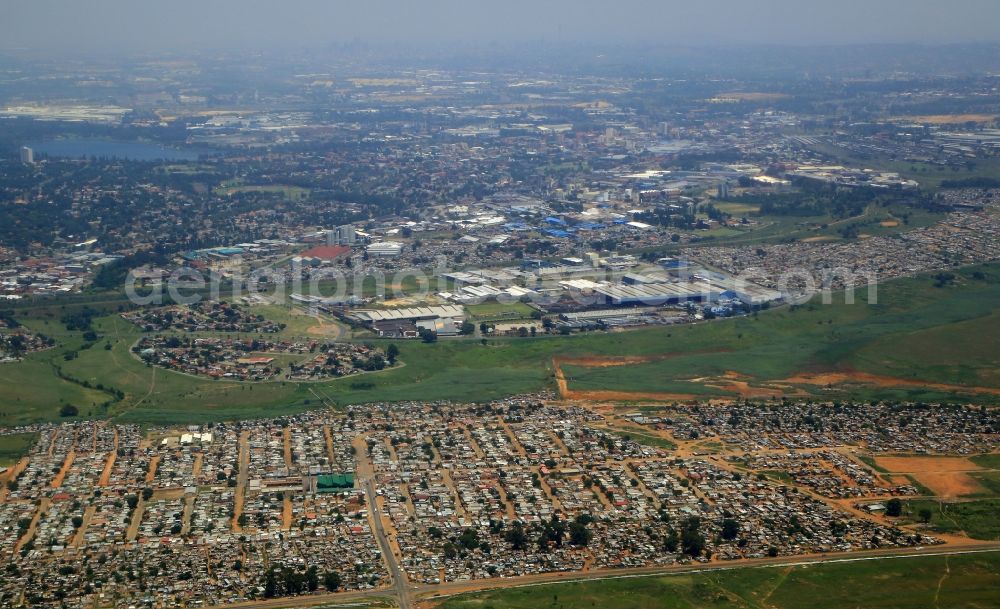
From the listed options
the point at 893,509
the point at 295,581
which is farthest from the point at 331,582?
the point at 893,509

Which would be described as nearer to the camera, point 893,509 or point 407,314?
point 893,509

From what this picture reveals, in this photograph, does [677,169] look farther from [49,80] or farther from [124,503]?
[49,80]

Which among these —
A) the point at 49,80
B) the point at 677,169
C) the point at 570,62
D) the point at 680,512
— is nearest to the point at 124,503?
the point at 680,512

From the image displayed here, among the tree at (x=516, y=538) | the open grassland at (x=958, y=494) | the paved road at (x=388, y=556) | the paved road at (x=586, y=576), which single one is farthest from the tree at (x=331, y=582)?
the open grassland at (x=958, y=494)

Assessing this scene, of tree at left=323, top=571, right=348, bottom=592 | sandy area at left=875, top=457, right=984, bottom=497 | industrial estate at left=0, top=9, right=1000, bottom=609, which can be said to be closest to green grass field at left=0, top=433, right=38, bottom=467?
industrial estate at left=0, top=9, right=1000, bottom=609

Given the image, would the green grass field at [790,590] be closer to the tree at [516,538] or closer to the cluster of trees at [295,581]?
the tree at [516,538]

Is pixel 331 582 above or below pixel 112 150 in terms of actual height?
below

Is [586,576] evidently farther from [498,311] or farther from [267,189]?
[267,189]
